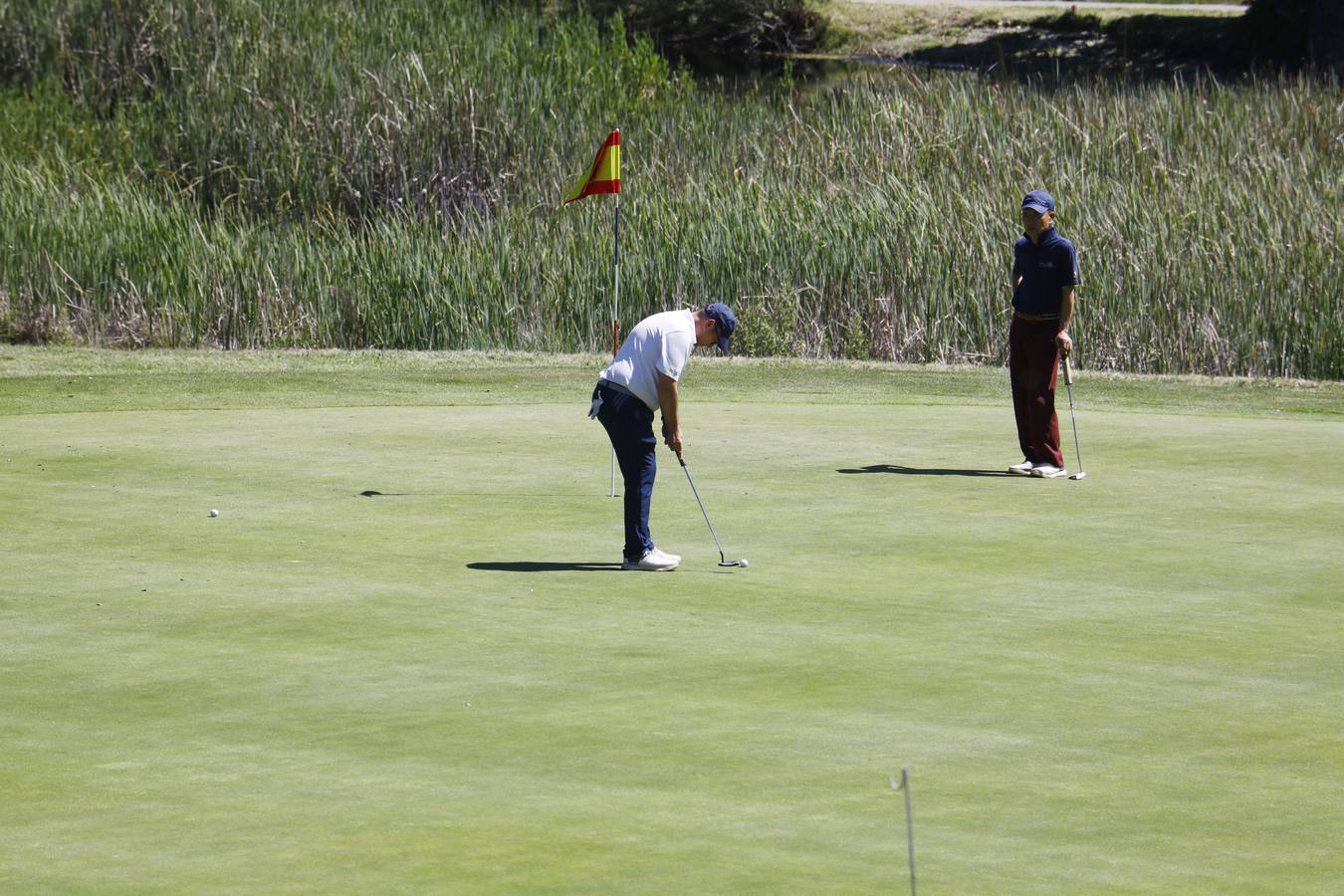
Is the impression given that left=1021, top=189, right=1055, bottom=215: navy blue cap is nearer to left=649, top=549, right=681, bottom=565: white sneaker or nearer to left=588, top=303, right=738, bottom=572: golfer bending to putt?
left=588, top=303, right=738, bottom=572: golfer bending to putt

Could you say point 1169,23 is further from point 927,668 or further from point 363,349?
point 927,668

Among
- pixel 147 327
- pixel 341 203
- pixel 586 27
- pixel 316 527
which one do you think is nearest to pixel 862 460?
pixel 316 527

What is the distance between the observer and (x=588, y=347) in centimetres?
2042

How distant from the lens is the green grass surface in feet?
16.0

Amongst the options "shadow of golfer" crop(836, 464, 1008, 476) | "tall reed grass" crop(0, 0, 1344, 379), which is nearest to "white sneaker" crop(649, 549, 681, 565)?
"shadow of golfer" crop(836, 464, 1008, 476)

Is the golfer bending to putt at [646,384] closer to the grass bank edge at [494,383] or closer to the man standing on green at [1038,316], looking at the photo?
the man standing on green at [1038,316]

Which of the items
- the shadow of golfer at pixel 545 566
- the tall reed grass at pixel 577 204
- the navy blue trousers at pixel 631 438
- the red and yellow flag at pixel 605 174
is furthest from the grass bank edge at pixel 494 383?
the shadow of golfer at pixel 545 566

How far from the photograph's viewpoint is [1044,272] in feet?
42.7

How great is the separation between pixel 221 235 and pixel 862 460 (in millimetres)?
10927

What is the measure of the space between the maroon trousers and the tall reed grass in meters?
6.49

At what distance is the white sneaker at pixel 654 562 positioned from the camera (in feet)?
29.3

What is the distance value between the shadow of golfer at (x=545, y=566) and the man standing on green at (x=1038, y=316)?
13.6 ft

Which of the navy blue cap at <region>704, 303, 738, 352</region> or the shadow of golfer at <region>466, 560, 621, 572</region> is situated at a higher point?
the navy blue cap at <region>704, 303, 738, 352</region>

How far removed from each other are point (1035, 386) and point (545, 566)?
4.86 metres
